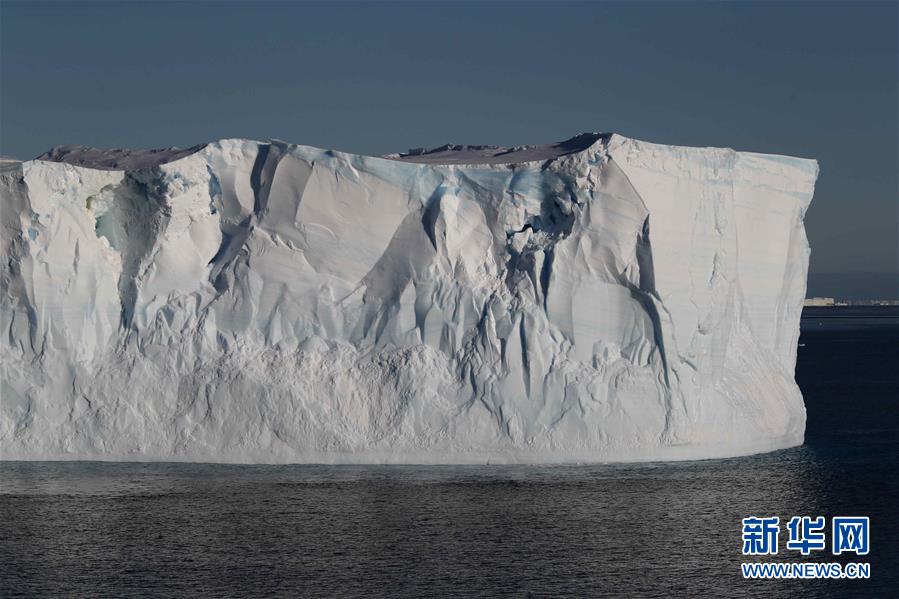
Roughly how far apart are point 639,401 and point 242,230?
785 cm

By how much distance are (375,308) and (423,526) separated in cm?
580

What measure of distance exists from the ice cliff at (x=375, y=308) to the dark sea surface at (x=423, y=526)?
726 mm

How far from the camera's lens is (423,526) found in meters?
17.7

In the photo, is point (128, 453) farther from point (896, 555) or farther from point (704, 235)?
point (896, 555)

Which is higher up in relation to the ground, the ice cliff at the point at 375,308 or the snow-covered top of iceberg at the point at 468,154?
the snow-covered top of iceberg at the point at 468,154

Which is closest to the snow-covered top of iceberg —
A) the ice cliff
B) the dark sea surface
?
the ice cliff

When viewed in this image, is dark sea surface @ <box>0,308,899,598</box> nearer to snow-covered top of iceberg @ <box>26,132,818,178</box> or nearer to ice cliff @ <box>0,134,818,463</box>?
ice cliff @ <box>0,134,818,463</box>

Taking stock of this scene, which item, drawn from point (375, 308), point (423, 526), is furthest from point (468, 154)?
point (423, 526)

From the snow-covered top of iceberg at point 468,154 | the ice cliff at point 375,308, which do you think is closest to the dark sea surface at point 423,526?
the ice cliff at point 375,308

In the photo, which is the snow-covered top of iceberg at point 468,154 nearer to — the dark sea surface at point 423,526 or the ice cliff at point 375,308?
the ice cliff at point 375,308

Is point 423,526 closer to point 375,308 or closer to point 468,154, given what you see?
point 375,308

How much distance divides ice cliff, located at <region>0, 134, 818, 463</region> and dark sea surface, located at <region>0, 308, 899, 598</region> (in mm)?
726

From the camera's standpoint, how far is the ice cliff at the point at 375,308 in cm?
2181

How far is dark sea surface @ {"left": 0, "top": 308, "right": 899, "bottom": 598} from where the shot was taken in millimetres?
15430
